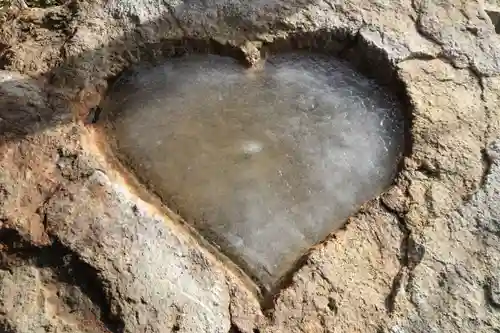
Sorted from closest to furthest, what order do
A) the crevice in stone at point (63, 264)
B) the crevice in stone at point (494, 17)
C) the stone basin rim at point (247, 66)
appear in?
1. the crevice in stone at point (63, 264)
2. the stone basin rim at point (247, 66)
3. the crevice in stone at point (494, 17)

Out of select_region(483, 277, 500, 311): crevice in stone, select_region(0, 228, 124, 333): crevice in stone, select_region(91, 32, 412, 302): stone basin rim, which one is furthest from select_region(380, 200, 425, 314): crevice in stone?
select_region(0, 228, 124, 333): crevice in stone

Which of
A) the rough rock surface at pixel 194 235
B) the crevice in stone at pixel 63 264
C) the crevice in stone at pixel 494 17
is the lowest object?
the crevice in stone at pixel 63 264

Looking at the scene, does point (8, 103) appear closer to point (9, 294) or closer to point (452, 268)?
point (9, 294)

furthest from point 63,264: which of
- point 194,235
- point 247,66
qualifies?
point 247,66

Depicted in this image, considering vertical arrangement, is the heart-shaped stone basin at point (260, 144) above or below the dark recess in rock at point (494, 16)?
below

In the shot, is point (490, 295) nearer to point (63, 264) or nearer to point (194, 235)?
point (194, 235)

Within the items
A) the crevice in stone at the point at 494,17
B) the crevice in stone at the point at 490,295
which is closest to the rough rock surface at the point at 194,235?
the crevice in stone at the point at 490,295

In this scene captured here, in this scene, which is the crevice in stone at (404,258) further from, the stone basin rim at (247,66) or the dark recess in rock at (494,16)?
the dark recess in rock at (494,16)

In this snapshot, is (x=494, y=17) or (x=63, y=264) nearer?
(x=63, y=264)
